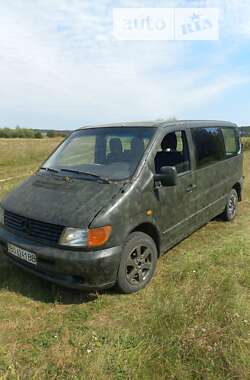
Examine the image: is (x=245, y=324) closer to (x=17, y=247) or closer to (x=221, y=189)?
(x=17, y=247)

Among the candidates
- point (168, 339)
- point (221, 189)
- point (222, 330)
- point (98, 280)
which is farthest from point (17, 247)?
point (221, 189)

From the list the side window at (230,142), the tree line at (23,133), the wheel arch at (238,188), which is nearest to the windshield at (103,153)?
the side window at (230,142)

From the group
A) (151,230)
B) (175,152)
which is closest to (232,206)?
(175,152)

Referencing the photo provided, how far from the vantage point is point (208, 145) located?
4.93m

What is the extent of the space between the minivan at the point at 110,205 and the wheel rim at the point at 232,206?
133 centimetres

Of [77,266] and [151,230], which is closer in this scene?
[77,266]

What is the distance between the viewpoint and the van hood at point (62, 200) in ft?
10.1

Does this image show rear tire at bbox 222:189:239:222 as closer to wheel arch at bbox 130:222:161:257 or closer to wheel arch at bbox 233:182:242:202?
wheel arch at bbox 233:182:242:202

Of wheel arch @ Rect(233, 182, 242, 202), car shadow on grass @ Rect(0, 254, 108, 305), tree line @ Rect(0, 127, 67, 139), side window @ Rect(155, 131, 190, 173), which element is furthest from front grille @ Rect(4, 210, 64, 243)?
tree line @ Rect(0, 127, 67, 139)

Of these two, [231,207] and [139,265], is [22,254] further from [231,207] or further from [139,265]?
[231,207]

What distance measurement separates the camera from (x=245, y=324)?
9.23ft

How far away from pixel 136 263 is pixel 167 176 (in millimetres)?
1053

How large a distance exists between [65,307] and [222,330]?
62.4 inches

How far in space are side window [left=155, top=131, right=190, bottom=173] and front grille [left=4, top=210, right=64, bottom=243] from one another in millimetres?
1509
